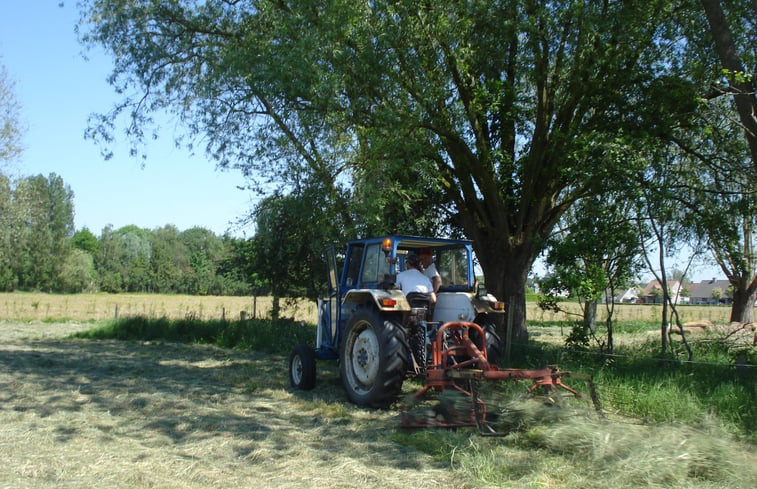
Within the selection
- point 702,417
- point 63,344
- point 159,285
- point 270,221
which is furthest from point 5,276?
point 702,417

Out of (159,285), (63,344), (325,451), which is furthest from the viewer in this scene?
(159,285)

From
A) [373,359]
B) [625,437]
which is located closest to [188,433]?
[373,359]

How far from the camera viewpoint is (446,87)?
1133 centimetres

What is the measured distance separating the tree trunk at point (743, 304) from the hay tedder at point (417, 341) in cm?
1374

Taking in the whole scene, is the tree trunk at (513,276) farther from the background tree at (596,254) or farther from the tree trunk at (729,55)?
the tree trunk at (729,55)

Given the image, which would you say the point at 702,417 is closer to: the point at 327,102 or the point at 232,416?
the point at 232,416

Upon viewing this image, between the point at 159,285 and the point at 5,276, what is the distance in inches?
714

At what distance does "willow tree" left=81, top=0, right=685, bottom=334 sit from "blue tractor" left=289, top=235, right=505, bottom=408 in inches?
82.2

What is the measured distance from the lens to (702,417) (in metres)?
6.41

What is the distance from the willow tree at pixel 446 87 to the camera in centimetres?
1010

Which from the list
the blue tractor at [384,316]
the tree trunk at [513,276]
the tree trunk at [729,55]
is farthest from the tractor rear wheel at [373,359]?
the tree trunk at [729,55]

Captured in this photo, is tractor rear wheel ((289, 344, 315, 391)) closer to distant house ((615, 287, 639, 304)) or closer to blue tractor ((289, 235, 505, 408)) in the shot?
blue tractor ((289, 235, 505, 408))

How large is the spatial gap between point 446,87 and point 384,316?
533cm

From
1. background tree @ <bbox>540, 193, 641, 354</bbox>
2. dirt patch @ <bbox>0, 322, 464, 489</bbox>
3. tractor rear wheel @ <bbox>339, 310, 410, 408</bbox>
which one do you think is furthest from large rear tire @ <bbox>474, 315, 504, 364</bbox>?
background tree @ <bbox>540, 193, 641, 354</bbox>
